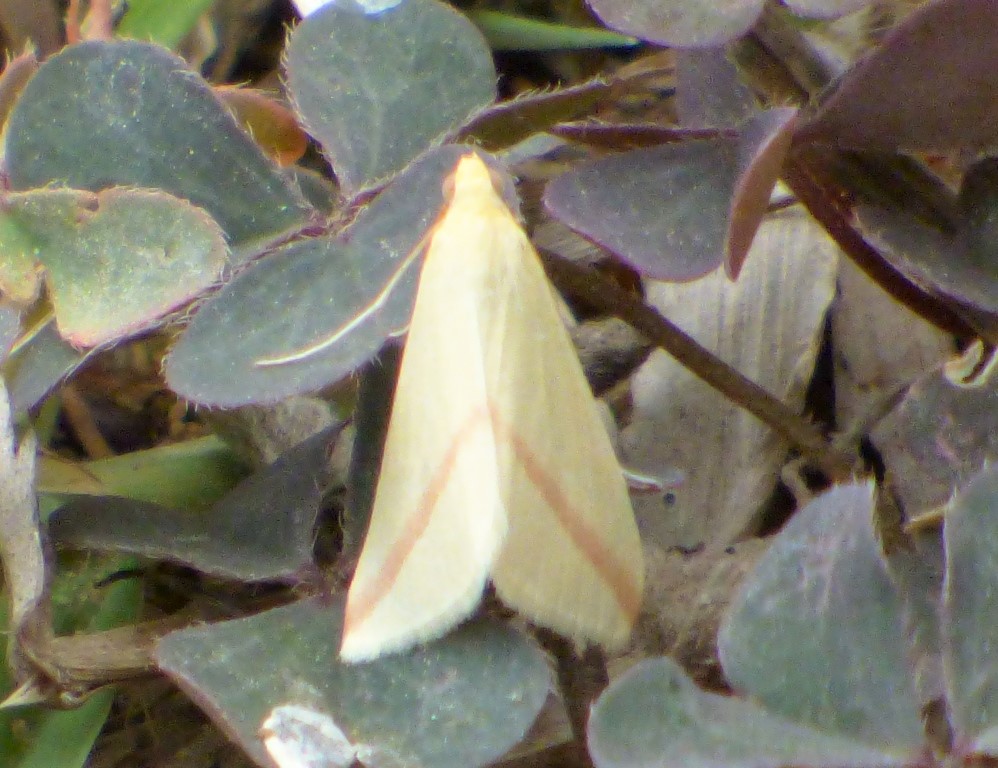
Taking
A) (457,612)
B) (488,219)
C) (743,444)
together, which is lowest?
(743,444)

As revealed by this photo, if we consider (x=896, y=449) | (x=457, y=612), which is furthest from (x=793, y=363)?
(x=457, y=612)

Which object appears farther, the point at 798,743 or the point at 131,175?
the point at 131,175

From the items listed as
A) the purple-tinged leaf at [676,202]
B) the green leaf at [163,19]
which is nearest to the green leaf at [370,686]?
the purple-tinged leaf at [676,202]

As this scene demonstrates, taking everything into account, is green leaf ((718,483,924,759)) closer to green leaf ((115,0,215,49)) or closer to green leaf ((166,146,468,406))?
green leaf ((166,146,468,406))

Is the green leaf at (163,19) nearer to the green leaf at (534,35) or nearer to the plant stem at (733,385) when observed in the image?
the green leaf at (534,35)

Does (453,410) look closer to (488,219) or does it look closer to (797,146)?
(488,219)

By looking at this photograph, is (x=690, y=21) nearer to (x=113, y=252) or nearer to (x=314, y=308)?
(x=314, y=308)

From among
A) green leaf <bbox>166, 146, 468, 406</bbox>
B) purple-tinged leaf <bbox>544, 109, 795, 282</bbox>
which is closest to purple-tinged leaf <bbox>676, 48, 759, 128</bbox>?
purple-tinged leaf <bbox>544, 109, 795, 282</bbox>
